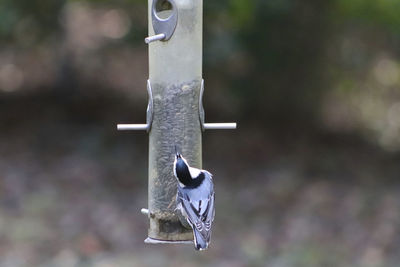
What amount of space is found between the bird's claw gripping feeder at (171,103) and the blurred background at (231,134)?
4006 mm

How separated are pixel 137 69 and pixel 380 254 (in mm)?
6608

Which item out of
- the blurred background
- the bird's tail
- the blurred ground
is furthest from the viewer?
the blurred background

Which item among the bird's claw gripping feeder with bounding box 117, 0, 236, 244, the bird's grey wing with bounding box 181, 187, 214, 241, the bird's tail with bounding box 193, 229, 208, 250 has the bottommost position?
the bird's tail with bounding box 193, 229, 208, 250

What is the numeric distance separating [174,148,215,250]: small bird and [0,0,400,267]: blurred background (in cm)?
450

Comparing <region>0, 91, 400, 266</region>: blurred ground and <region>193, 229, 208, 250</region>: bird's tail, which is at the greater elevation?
<region>193, 229, 208, 250</region>: bird's tail

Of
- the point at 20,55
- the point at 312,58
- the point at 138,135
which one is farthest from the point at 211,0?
the point at 20,55

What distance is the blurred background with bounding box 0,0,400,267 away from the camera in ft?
33.1

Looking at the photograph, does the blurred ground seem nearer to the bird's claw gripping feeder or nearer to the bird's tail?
the bird's claw gripping feeder

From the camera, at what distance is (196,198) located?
4.91 meters

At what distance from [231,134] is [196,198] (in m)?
8.30

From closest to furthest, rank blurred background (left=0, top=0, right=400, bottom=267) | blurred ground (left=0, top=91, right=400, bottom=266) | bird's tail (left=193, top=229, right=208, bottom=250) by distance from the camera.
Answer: bird's tail (left=193, top=229, right=208, bottom=250)
blurred ground (left=0, top=91, right=400, bottom=266)
blurred background (left=0, top=0, right=400, bottom=267)

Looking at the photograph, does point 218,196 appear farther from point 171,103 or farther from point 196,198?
point 196,198

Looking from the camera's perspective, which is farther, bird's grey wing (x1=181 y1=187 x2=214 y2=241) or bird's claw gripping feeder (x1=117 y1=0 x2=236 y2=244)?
bird's claw gripping feeder (x1=117 y1=0 x2=236 y2=244)

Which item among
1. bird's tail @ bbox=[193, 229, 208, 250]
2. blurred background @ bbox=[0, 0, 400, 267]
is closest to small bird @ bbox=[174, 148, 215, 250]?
bird's tail @ bbox=[193, 229, 208, 250]
